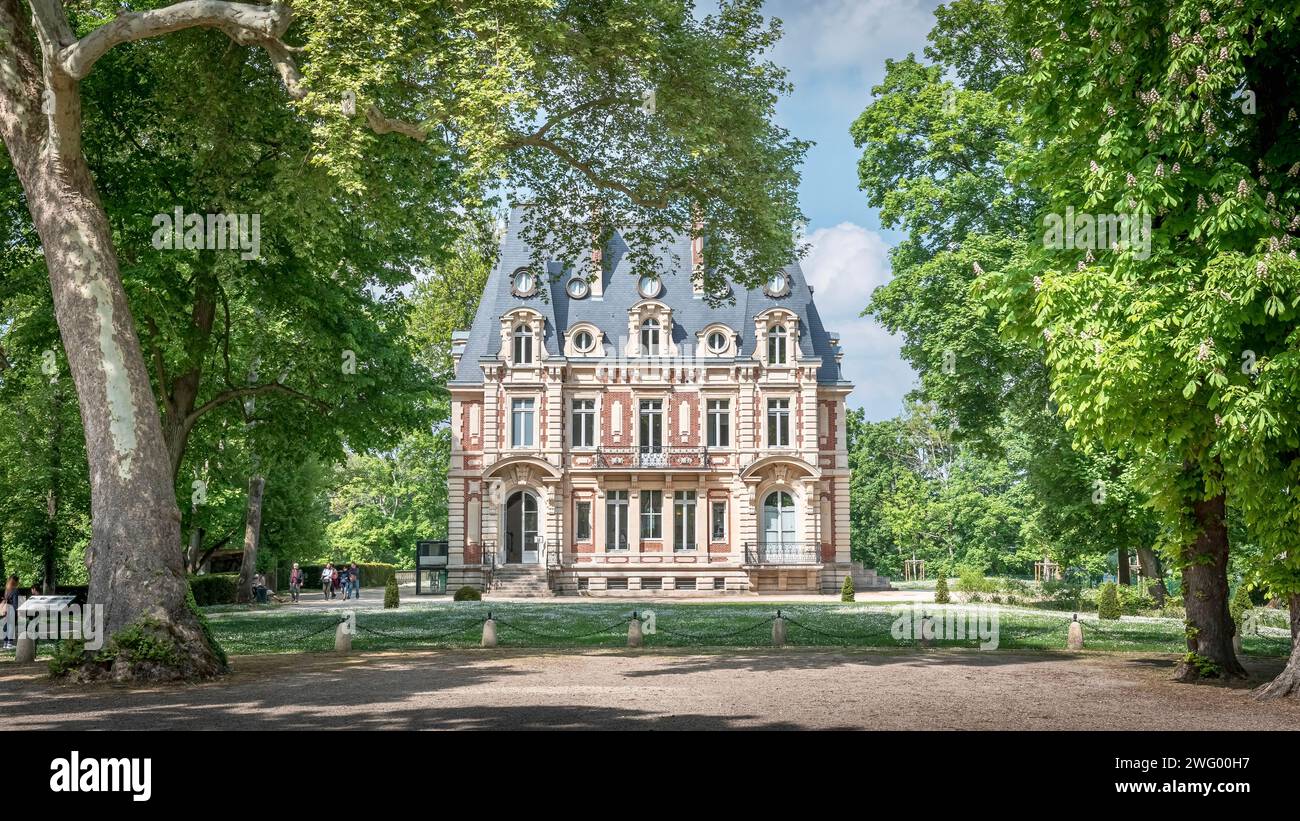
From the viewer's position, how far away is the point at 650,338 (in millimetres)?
47125

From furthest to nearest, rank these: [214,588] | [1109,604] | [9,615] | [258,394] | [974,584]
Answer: [214,588], [974,584], [1109,604], [258,394], [9,615]

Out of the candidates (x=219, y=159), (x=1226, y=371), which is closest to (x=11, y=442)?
(x=219, y=159)

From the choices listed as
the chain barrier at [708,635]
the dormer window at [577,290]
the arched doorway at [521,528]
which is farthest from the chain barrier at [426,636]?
the dormer window at [577,290]

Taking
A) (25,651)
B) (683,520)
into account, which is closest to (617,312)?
(683,520)

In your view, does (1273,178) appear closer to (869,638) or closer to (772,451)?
(869,638)

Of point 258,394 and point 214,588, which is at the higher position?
point 258,394

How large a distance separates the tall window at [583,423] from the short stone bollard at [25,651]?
29324 millimetres

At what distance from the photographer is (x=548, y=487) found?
151 ft

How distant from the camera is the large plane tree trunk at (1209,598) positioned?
52.1ft

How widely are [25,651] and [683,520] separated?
30.7 metres

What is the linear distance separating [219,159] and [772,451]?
30.2m

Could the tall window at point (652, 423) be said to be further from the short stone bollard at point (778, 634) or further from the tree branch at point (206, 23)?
the tree branch at point (206, 23)

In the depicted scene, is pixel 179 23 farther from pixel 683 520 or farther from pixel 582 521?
pixel 683 520

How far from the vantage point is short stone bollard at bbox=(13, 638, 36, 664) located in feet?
59.9
